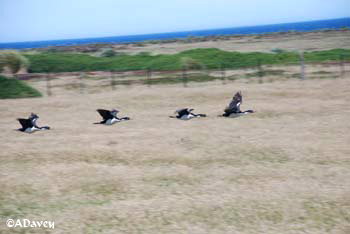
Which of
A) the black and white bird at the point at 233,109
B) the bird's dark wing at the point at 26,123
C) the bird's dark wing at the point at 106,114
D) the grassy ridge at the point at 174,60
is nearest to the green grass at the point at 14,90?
the bird's dark wing at the point at 106,114

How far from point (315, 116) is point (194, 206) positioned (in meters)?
10.8

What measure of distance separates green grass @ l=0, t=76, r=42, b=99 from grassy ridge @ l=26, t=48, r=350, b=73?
606 inches

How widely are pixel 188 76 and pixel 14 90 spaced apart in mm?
12031

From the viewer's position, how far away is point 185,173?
39.0 ft

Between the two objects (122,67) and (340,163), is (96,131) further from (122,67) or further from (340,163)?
(122,67)

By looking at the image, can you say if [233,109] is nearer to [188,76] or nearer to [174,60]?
[188,76]

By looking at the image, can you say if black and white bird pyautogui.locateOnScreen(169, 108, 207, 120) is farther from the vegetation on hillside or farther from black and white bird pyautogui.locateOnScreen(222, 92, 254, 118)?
the vegetation on hillside

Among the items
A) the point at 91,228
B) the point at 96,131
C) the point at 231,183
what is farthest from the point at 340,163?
the point at 96,131

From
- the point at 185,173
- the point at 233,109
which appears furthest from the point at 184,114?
the point at 185,173

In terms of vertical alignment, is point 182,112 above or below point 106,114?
below

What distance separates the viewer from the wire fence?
1258 inches

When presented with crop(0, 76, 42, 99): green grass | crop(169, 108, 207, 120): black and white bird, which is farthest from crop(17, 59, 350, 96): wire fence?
crop(169, 108, 207, 120): black and white bird

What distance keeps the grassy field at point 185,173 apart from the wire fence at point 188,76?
1079 centimetres

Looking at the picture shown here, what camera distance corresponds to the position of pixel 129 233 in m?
8.41
